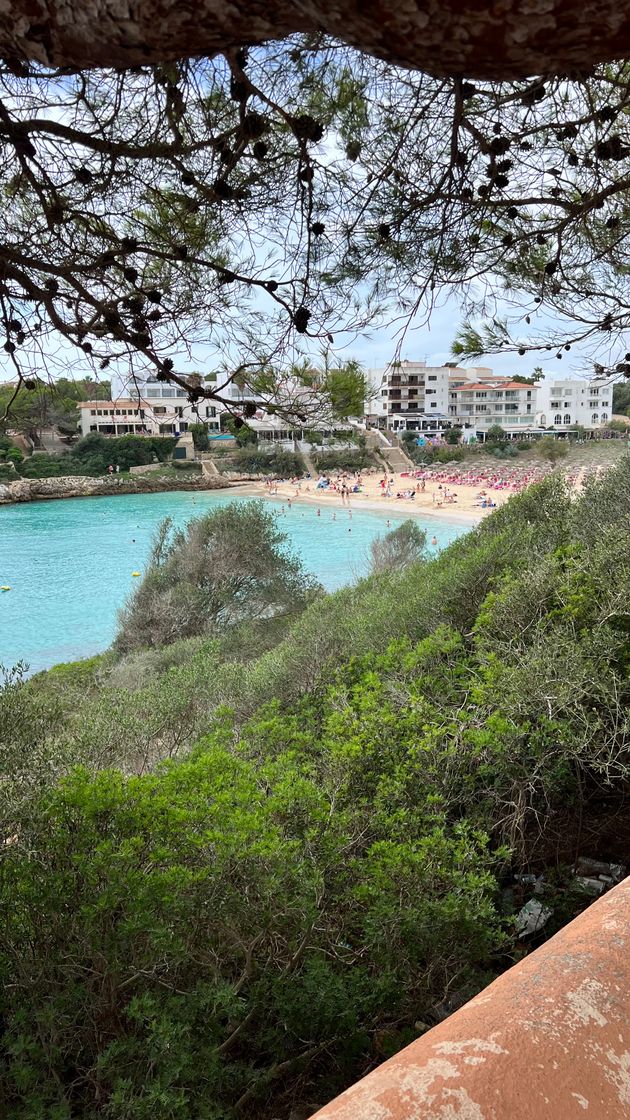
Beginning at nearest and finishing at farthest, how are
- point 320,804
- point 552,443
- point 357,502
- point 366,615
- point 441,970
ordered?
point 441,970 < point 320,804 < point 366,615 < point 552,443 < point 357,502

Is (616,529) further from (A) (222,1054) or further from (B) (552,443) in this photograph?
(B) (552,443)

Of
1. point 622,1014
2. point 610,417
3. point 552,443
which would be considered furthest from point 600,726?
point 610,417

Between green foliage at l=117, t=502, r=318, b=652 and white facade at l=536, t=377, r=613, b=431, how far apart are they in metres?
14.5

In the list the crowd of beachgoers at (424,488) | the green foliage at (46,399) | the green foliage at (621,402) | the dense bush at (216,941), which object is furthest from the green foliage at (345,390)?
the crowd of beachgoers at (424,488)

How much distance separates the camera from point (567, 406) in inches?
965

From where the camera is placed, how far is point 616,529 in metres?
2.95

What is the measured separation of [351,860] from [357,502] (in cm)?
2261

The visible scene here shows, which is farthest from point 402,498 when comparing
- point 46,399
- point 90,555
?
point 46,399

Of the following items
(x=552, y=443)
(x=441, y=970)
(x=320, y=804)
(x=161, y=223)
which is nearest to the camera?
(x=441, y=970)

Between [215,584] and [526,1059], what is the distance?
771cm

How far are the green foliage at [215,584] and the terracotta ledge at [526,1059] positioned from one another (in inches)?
286

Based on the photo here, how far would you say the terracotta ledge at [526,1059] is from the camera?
1.68 ft

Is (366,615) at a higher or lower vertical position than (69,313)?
lower

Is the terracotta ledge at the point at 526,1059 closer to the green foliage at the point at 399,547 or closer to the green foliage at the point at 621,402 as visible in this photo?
the green foliage at the point at 399,547
